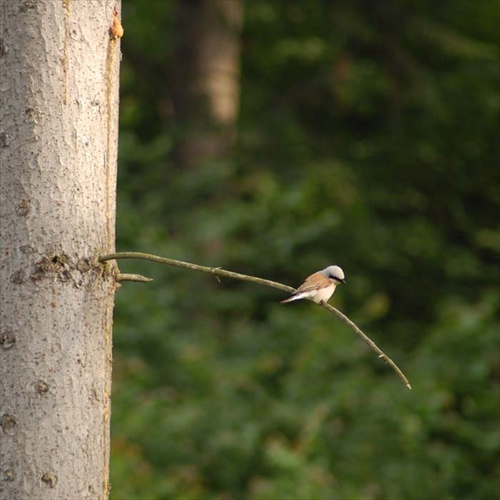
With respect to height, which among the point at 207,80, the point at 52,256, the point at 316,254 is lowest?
the point at 52,256

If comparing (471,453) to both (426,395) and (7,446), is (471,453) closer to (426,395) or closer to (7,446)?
(426,395)

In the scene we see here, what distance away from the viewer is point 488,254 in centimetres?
1052

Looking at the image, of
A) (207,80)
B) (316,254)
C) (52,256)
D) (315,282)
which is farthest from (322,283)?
(207,80)

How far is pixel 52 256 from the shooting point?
185 centimetres

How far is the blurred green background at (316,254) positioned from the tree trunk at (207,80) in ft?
0.14

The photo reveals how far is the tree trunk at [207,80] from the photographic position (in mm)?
9914

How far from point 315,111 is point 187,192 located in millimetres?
2882

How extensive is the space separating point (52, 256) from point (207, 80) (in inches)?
329

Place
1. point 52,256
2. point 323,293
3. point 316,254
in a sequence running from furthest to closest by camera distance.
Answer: point 316,254 < point 323,293 < point 52,256

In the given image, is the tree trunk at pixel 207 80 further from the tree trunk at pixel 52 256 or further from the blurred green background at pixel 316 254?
the tree trunk at pixel 52 256

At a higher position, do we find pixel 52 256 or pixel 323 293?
pixel 323 293

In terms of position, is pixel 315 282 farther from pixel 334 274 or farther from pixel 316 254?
pixel 316 254

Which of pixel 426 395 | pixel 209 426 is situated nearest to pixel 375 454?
pixel 426 395

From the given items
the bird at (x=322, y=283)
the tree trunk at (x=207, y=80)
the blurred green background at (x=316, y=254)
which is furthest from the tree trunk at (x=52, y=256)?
the tree trunk at (x=207, y=80)
